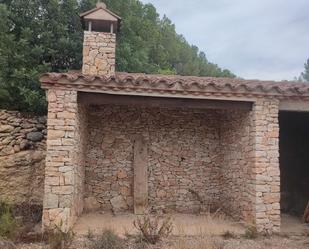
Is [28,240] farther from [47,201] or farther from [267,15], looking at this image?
[267,15]

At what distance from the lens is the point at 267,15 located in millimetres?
14352

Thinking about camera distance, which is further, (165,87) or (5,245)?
(165,87)

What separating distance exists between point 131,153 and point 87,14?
403 cm

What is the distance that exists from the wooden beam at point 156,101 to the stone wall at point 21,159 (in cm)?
279

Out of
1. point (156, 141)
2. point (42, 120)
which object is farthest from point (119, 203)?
point (42, 120)

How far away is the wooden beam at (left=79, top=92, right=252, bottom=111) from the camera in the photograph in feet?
23.8

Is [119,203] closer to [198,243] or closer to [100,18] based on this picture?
[198,243]

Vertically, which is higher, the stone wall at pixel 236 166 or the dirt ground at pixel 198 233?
the stone wall at pixel 236 166

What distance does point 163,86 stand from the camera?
7047 millimetres

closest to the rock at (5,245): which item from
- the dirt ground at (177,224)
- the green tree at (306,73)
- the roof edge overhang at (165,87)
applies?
the dirt ground at (177,224)

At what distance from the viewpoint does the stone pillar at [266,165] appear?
24.0ft

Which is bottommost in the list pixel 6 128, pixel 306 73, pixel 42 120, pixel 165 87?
pixel 6 128

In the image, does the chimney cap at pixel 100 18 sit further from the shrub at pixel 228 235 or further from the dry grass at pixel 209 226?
the shrub at pixel 228 235

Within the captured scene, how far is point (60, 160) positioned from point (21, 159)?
2.67 meters
